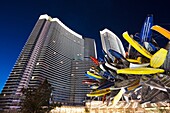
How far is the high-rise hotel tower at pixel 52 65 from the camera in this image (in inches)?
3612

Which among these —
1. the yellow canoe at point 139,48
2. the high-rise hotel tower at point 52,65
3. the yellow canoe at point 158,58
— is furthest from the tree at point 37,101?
the high-rise hotel tower at point 52,65

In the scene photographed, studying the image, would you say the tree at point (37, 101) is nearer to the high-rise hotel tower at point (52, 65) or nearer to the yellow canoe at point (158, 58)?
the yellow canoe at point (158, 58)

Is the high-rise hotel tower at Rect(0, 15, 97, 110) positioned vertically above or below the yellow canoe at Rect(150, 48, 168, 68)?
above

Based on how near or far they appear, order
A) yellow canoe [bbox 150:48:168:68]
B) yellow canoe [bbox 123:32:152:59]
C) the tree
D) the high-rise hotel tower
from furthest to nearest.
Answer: the high-rise hotel tower, the tree, yellow canoe [bbox 123:32:152:59], yellow canoe [bbox 150:48:168:68]

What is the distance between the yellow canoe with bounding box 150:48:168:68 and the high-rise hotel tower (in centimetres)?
8329

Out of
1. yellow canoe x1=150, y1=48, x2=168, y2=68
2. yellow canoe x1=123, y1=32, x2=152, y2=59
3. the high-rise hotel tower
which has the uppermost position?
the high-rise hotel tower

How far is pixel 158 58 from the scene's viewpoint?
7129 millimetres

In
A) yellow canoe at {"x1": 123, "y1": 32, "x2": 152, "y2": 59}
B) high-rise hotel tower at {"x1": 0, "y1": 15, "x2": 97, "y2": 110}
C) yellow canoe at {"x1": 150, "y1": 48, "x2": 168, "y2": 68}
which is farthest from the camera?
high-rise hotel tower at {"x1": 0, "y1": 15, "x2": 97, "y2": 110}

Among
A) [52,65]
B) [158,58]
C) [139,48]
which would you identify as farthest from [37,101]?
[52,65]

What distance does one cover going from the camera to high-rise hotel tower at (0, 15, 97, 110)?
301 feet

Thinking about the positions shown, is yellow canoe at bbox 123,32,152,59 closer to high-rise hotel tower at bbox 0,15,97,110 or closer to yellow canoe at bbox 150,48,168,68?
yellow canoe at bbox 150,48,168,68

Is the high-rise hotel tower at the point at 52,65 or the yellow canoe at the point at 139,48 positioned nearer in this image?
the yellow canoe at the point at 139,48

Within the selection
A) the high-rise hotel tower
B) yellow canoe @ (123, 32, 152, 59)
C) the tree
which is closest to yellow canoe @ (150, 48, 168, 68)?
yellow canoe @ (123, 32, 152, 59)

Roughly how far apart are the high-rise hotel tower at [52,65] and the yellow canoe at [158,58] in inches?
3279
